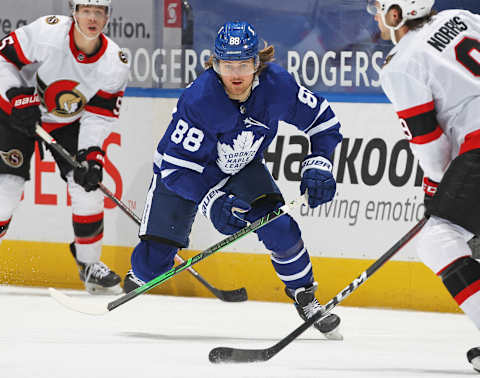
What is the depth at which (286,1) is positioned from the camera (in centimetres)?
414

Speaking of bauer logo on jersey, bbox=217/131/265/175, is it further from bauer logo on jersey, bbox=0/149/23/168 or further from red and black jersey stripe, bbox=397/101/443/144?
bauer logo on jersey, bbox=0/149/23/168

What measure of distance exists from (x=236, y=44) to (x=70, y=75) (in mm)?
1479

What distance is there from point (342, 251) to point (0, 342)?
68.1 inches

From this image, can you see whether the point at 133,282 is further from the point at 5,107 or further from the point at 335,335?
the point at 5,107

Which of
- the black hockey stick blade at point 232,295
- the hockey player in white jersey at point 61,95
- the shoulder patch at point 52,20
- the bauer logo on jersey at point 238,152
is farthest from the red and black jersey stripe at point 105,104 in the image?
the bauer logo on jersey at point 238,152

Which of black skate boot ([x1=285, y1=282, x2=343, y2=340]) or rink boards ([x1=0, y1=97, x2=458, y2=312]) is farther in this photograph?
rink boards ([x1=0, y1=97, x2=458, y2=312])

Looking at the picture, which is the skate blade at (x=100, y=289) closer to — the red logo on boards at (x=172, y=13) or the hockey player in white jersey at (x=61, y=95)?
the hockey player in white jersey at (x=61, y=95)

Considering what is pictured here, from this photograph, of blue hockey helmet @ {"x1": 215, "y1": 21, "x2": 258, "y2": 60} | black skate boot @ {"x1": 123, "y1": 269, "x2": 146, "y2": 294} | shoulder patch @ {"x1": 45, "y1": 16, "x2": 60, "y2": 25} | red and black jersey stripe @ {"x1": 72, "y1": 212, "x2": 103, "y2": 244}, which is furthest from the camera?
red and black jersey stripe @ {"x1": 72, "y1": 212, "x2": 103, "y2": 244}

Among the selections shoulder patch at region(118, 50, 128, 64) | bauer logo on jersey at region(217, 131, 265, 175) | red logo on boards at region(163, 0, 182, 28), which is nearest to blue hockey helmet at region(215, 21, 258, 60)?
bauer logo on jersey at region(217, 131, 265, 175)

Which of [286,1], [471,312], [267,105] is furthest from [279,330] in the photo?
[286,1]

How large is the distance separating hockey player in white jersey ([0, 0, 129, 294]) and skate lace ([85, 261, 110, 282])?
19 centimetres

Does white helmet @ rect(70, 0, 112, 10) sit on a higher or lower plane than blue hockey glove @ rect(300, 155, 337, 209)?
higher

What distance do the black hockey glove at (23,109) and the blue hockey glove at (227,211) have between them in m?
1.27

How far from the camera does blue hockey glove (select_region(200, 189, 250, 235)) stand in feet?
9.59
